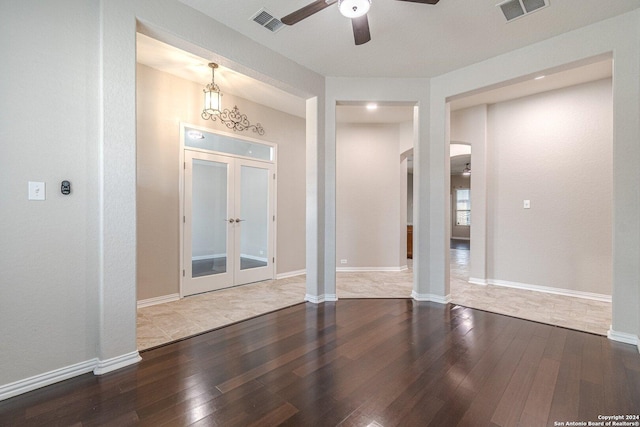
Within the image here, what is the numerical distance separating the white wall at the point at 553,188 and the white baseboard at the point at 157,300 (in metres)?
4.96

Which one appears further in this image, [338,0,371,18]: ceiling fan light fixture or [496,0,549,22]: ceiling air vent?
[496,0,549,22]: ceiling air vent

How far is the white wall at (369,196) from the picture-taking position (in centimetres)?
580

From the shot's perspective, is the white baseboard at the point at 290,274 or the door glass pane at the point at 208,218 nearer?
the door glass pane at the point at 208,218

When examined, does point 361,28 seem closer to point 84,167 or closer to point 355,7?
point 355,7

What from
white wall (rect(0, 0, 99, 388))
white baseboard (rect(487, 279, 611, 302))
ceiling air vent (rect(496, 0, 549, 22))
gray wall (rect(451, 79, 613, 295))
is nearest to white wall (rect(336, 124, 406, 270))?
gray wall (rect(451, 79, 613, 295))

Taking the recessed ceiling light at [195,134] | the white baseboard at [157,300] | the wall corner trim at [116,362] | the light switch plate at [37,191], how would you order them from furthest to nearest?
the recessed ceiling light at [195,134] → the white baseboard at [157,300] → the wall corner trim at [116,362] → the light switch plate at [37,191]

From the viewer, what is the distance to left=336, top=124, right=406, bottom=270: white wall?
5.80 m

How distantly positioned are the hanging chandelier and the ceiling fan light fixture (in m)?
2.11

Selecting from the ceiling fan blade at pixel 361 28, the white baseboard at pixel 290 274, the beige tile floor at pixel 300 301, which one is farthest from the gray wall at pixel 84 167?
the white baseboard at pixel 290 274

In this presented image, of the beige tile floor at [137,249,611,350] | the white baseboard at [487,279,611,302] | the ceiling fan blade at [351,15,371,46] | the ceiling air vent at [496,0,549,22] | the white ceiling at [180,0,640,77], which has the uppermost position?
the white ceiling at [180,0,640,77]

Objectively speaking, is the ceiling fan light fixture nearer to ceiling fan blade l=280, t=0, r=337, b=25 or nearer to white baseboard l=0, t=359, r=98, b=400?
ceiling fan blade l=280, t=0, r=337, b=25

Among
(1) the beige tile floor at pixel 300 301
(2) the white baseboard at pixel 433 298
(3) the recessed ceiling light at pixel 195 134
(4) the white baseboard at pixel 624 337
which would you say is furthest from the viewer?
(3) the recessed ceiling light at pixel 195 134

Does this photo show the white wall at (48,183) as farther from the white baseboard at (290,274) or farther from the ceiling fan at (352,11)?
the white baseboard at (290,274)

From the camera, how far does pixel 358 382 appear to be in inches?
76.6
